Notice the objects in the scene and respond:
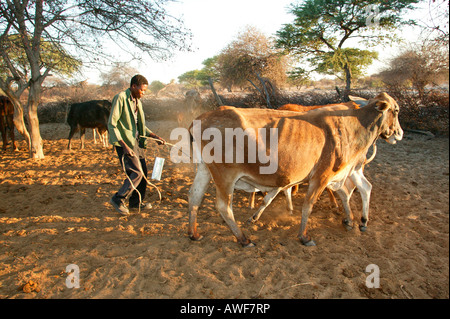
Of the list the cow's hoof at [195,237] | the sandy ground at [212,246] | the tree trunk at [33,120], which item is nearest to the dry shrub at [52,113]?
the tree trunk at [33,120]

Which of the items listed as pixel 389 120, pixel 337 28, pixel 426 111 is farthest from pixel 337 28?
pixel 389 120

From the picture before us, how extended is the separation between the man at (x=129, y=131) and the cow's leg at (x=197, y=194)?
1.04 metres

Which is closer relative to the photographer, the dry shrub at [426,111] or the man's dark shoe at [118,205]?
the man's dark shoe at [118,205]

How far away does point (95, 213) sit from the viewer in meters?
4.78

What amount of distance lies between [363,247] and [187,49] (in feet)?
21.4

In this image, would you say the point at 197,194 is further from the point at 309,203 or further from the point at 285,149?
the point at 309,203

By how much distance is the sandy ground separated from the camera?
2.88 meters

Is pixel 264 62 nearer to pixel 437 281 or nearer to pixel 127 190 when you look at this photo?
pixel 127 190

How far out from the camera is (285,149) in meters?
3.53

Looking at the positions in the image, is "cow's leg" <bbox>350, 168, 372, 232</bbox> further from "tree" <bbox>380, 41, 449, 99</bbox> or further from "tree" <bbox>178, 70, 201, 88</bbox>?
"tree" <bbox>178, 70, 201, 88</bbox>

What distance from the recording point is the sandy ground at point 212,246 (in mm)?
2879

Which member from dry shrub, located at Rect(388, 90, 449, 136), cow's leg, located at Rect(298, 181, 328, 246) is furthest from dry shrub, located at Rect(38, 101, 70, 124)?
dry shrub, located at Rect(388, 90, 449, 136)

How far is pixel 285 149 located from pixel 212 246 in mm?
1563

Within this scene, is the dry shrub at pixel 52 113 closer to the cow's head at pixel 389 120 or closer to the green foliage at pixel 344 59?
the green foliage at pixel 344 59
